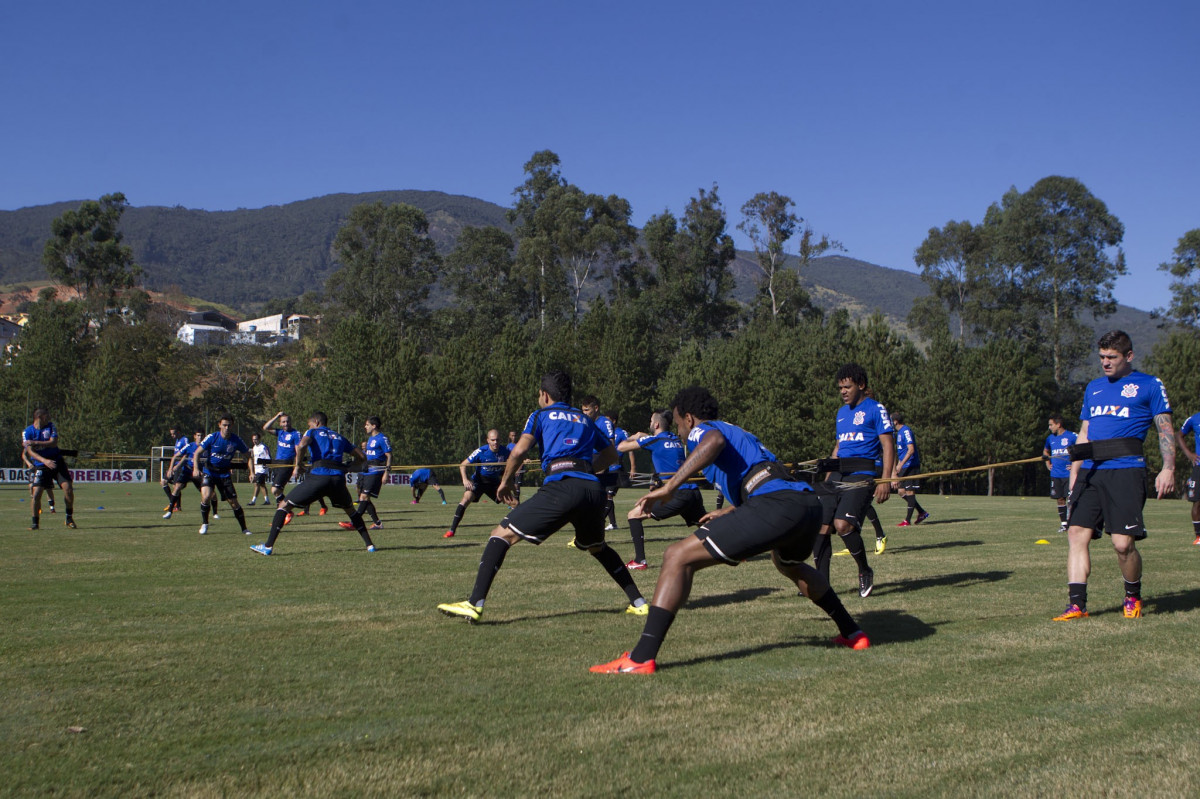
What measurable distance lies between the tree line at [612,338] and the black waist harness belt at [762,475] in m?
38.8

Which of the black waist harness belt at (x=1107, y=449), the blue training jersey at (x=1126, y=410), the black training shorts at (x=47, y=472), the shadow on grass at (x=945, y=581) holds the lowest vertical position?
the shadow on grass at (x=945, y=581)

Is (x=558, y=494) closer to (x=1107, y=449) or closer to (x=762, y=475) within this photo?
(x=762, y=475)

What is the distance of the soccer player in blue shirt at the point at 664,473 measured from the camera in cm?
1099

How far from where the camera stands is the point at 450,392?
A: 170 feet

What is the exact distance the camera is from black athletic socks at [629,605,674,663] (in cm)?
561

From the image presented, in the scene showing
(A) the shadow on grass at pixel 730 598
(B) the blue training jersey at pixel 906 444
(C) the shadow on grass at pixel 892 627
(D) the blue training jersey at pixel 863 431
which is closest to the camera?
(C) the shadow on grass at pixel 892 627

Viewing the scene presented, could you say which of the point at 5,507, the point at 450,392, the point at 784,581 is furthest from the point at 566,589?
the point at 450,392

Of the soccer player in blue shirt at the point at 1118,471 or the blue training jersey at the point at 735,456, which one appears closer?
the blue training jersey at the point at 735,456

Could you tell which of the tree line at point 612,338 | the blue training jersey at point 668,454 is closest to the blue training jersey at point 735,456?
the blue training jersey at point 668,454

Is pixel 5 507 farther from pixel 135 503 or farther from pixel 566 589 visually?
pixel 566 589

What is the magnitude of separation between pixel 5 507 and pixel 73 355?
1346 inches

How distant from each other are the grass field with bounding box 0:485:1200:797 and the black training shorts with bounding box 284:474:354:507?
2.27 metres

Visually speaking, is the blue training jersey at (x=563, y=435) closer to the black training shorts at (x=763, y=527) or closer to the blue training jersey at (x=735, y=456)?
the blue training jersey at (x=735, y=456)

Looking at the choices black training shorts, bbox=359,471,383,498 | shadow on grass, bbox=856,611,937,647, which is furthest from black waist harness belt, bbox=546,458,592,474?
black training shorts, bbox=359,471,383,498
